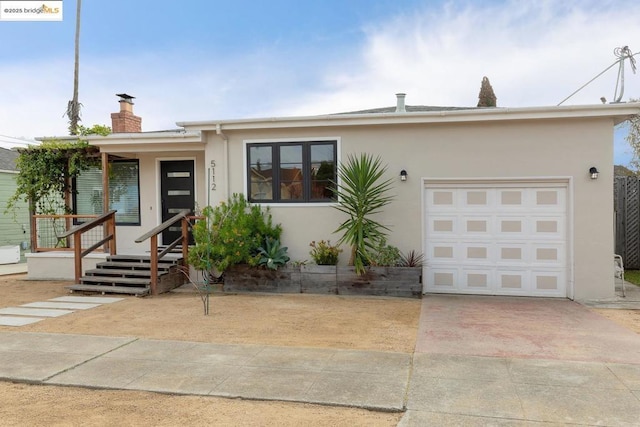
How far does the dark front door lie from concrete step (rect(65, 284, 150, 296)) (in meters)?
2.14

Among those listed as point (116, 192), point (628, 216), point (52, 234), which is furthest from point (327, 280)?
point (628, 216)

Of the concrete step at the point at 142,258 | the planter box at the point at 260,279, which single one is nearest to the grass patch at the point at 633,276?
the planter box at the point at 260,279

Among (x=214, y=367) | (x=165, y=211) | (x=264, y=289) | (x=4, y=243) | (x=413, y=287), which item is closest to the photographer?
(x=214, y=367)

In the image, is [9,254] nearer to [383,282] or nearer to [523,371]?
[383,282]

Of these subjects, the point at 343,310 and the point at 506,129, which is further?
the point at 506,129

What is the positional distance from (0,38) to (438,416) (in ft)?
65.9

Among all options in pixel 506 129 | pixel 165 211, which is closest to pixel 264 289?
pixel 165 211

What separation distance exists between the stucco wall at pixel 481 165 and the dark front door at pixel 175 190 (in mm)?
1919

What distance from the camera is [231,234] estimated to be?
27.4ft

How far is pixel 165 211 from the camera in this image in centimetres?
1084

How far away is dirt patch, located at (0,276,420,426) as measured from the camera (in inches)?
136

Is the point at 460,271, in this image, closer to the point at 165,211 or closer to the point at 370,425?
the point at 370,425

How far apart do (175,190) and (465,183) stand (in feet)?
21.6

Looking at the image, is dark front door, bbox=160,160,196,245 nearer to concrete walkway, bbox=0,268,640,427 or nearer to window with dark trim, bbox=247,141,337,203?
window with dark trim, bbox=247,141,337,203
